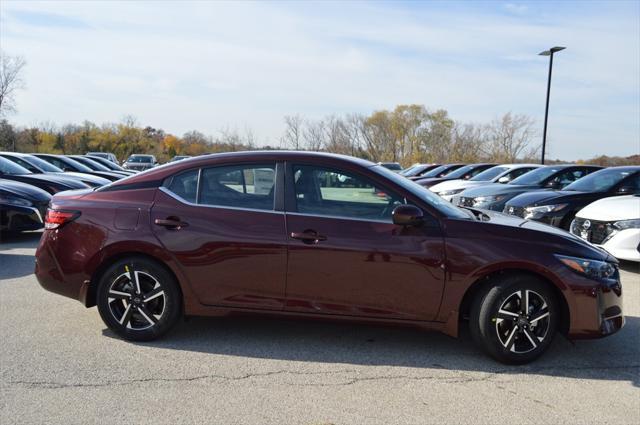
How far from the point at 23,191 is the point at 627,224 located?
9.42 m

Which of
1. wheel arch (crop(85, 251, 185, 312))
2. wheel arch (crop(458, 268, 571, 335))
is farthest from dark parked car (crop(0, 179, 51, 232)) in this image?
wheel arch (crop(458, 268, 571, 335))

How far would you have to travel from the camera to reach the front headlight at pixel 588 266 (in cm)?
411

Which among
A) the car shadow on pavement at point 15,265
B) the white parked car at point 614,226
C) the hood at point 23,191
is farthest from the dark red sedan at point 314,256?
the hood at point 23,191

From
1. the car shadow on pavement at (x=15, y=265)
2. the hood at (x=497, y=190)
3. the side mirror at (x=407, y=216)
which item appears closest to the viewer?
the side mirror at (x=407, y=216)

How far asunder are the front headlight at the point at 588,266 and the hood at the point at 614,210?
12.0 ft

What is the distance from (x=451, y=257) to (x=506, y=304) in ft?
1.80

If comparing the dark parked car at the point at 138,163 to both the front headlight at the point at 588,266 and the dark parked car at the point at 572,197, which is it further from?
the front headlight at the point at 588,266

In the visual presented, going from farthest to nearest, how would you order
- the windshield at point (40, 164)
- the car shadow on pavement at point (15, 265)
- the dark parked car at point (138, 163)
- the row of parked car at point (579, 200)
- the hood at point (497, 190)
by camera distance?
the dark parked car at point (138, 163)
the windshield at point (40, 164)
the hood at point (497, 190)
the row of parked car at point (579, 200)
the car shadow on pavement at point (15, 265)

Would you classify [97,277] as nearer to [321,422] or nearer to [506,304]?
[321,422]

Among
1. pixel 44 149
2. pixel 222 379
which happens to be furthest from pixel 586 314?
pixel 44 149

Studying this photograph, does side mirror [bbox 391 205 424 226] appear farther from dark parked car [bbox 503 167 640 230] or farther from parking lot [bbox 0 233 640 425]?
dark parked car [bbox 503 167 640 230]

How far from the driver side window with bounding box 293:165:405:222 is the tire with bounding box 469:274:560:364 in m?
0.99

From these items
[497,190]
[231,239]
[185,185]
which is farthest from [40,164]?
[231,239]

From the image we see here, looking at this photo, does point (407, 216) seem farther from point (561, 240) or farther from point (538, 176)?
point (538, 176)
